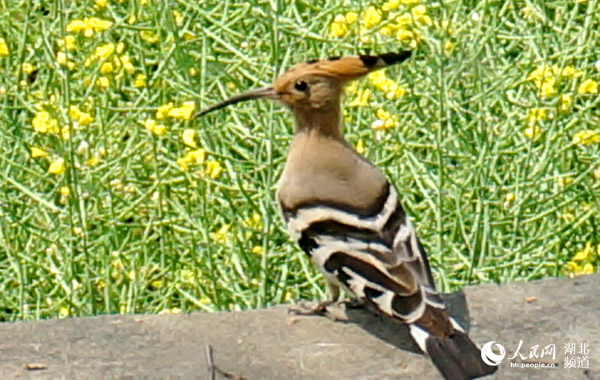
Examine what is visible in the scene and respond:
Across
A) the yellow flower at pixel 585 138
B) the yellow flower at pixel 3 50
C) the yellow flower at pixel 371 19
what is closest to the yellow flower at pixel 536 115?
the yellow flower at pixel 585 138

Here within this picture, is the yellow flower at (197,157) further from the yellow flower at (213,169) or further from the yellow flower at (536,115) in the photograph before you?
the yellow flower at (536,115)

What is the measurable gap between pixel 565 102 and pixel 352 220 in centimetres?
134

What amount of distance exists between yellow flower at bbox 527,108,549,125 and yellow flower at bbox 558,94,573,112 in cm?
6

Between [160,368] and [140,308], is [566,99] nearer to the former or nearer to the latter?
[140,308]

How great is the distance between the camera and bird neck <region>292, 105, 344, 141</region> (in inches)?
181

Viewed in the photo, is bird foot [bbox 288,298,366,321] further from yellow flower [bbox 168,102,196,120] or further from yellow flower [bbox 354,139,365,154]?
yellow flower [bbox 354,139,365,154]

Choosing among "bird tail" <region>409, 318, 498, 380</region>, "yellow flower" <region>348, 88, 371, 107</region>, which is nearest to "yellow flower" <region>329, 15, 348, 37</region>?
"yellow flower" <region>348, 88, 371, 107</region>

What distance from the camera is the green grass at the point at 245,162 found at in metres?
4.98

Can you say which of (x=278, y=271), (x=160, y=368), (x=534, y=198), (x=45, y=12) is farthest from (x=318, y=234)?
(x=45, y=12)

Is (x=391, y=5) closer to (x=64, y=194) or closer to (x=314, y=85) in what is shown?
(x=314, y=85)

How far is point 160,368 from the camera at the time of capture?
3963mm

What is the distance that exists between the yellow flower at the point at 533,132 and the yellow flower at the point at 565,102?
108 millimetres

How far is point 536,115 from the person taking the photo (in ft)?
16.8

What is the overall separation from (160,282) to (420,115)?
1172 millimetres
